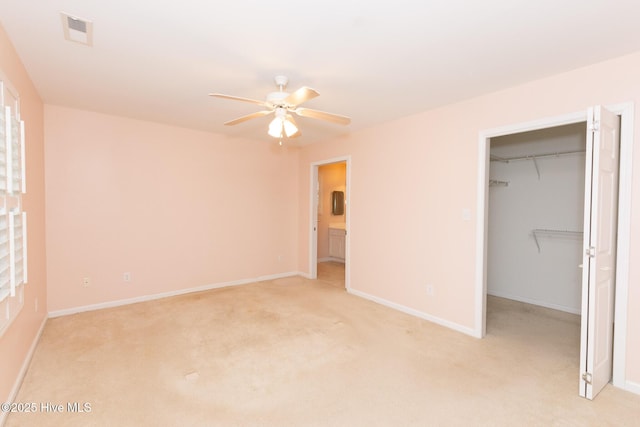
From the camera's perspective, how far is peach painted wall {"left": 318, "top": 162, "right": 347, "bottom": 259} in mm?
7305

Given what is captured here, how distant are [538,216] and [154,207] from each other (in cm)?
527

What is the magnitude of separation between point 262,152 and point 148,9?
3.63 metres

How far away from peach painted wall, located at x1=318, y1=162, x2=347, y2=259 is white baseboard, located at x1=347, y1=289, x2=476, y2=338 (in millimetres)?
2611

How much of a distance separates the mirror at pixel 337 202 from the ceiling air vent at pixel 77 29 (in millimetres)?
5683

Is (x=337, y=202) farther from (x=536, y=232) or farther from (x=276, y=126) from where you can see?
(x=276, y=126)

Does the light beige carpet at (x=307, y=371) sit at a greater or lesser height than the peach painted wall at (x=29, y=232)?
lesser

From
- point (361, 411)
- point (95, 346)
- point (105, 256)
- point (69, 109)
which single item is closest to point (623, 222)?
point (361, 411)

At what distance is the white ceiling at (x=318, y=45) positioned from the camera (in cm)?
187

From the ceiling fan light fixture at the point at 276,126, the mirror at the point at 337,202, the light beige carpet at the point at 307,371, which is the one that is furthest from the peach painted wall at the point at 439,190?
the mirror at the point at 337,202

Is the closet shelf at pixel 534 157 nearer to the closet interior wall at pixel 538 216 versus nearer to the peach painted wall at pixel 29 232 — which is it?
the closet interior wall at pixel 538 216

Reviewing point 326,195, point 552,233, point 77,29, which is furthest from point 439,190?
point 326,195

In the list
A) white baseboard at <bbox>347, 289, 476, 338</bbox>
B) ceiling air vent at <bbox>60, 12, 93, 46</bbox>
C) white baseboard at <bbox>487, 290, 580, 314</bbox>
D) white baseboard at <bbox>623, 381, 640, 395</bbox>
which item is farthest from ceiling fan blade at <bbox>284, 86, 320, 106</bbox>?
white baseboard at <bbox>487, 290, 580, 314</bbox>

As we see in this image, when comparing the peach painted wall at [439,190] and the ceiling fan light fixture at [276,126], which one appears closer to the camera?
the peach painted wall at [439,190]

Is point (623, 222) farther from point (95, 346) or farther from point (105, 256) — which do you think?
point (105, 256)
